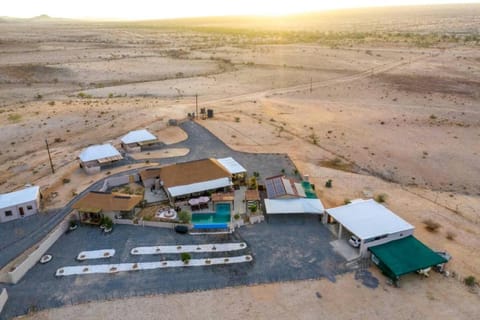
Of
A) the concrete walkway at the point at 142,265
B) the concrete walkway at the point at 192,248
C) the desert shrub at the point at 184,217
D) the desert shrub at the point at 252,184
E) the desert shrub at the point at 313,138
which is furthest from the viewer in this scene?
the desert shrub at the point at 313,138

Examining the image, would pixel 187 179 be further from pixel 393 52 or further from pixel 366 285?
pixel 393 52

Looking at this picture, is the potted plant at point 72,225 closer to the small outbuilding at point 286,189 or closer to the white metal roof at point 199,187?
the white metal roof at point 199,187

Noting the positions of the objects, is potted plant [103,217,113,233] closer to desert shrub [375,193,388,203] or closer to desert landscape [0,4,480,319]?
desert landscape [0,4,480,319]

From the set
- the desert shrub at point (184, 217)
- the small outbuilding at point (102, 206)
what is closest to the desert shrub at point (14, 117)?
the small outbuilding at point (102, 206)

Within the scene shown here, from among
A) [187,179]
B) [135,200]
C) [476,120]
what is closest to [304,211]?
[187,179]

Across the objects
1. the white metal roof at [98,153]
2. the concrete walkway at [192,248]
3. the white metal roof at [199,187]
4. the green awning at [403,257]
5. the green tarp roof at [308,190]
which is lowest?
the concrete walkway at [192,248]

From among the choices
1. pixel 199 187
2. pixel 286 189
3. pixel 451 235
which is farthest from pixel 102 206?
pixel 451 235
